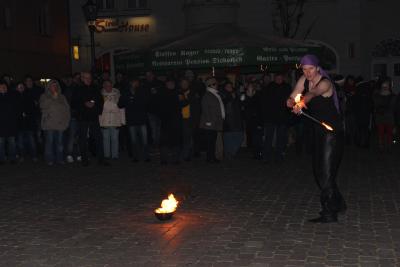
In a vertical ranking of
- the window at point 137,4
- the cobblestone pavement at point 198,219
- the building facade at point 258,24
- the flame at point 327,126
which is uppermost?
the window at point 137,4

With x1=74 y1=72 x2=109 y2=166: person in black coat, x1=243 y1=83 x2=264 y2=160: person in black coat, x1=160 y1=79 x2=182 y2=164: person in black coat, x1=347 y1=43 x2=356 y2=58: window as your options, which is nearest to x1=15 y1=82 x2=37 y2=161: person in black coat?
x1=74 y1=72 x2=109 y2=166: person in black coat

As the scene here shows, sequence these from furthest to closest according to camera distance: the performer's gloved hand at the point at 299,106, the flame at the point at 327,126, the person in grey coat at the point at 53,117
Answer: the person in grey coat at the point at 53,117, the flame at the point at 327,126, the performer's gloved hand at the point at 299,106

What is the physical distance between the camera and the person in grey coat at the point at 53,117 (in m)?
13.9

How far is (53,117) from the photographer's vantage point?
1391 cm

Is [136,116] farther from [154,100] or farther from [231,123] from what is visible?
[231,123]

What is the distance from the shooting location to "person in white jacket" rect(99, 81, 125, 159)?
567 inches

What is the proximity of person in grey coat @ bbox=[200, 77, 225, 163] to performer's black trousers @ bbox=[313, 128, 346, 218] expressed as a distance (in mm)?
6249

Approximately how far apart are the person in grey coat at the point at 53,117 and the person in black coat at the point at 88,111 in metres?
0.40

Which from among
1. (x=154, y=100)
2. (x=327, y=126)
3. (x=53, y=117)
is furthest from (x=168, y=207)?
(x=53, y=117)

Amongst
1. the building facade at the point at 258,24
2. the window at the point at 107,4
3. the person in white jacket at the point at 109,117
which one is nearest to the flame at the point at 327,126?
the person in white jacket at the point at 109,117

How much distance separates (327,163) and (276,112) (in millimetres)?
5944

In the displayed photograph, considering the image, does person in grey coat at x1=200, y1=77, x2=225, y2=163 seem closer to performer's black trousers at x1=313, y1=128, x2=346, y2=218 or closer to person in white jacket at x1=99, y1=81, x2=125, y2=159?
person in white jacket at x1=99, y1=81, x2=125, y2=159

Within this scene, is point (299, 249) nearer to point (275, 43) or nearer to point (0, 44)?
point (275, 43)

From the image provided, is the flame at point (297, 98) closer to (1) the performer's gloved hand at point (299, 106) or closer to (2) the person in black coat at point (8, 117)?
(1) the performer's gloved hand at point (299, 106)
